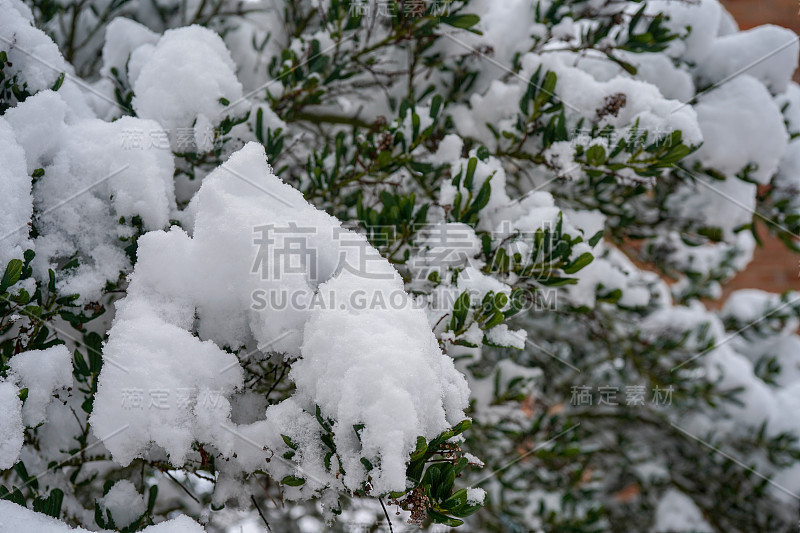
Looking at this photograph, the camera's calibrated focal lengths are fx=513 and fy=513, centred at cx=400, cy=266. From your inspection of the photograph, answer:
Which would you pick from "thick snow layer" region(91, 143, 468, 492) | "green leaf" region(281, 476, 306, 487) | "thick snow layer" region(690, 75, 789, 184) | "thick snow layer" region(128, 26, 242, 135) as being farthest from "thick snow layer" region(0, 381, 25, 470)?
"thick snow layer" region(690, 75, 789, 184)

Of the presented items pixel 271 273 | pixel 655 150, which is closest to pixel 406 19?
pixel 655 150

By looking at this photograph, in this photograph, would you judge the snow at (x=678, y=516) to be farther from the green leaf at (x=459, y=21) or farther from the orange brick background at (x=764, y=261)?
the orange brick background at (x=764, y=261)

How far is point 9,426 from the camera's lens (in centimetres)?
99

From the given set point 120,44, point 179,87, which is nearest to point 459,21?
point 179,87

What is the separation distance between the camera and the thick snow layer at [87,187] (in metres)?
1.23

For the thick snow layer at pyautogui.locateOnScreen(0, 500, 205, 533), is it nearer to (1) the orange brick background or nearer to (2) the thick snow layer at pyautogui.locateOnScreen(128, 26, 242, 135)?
(2) the thick snow layer at pyautogui.locateOnScreen(128, 26, 242, 135)

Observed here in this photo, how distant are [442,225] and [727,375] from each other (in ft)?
9.10

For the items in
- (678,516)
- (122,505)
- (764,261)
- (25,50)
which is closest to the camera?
(122,505)

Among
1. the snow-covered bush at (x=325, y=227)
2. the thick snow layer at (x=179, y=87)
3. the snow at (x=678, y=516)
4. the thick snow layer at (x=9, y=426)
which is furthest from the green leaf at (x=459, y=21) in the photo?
the snow at (x=678, y=516)

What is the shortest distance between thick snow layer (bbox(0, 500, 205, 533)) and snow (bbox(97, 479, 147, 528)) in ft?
0.58

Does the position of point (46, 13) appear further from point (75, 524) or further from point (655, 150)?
point (655, 150)

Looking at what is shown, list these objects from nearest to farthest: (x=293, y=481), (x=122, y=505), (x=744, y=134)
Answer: (x=293, y=481), (x=122, y=505), (x=744, y=134)

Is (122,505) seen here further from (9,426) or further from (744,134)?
(744,134)

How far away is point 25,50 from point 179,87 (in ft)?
1.22
